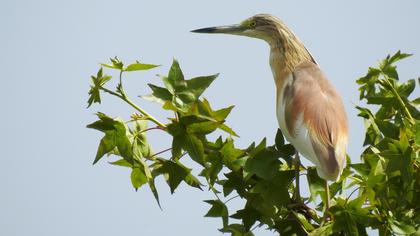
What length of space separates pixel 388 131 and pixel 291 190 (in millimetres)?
378

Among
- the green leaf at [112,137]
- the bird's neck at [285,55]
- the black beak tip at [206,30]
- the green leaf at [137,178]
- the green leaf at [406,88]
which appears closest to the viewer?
the green leaf at [112,137]

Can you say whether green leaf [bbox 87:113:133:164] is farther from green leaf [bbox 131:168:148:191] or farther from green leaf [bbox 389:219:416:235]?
green leaf [bbox 389:219:416:235]

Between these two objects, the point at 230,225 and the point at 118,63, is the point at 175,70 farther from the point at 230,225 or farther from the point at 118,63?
the point at 230,225

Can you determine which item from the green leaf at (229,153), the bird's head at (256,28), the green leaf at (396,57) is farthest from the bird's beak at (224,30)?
the green leaf at (229,153)

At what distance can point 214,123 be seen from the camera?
1853 mm

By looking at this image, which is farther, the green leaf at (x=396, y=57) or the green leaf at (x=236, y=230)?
the green leaf at (x=396, y=57)

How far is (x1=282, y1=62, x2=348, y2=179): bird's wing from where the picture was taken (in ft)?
7.47

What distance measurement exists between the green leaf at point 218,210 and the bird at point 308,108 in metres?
0.23

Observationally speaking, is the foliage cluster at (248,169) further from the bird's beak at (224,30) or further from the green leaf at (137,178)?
the bird's beak at (224,30)

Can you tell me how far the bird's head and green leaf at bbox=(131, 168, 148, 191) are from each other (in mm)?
1579

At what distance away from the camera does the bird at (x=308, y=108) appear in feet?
7.22

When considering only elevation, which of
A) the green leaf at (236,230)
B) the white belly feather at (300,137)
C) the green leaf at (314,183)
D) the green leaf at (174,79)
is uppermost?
the green leaf at (174,79)

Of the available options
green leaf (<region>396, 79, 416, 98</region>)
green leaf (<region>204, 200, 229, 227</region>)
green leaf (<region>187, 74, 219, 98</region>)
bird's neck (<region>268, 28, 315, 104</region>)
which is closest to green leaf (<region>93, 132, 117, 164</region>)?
green leaf (<region>187, 74, 219, 98</region>)

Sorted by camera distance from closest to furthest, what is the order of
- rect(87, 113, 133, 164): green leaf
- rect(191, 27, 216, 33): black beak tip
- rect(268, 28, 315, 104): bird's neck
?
rect(87, 113, 133, 164): green leaf → rect(268, 28, 315, 104): bird's neck → rect(191, 27, 216, 33): black beak tip
